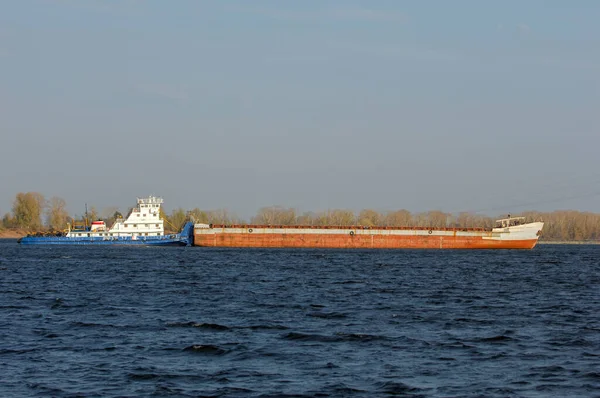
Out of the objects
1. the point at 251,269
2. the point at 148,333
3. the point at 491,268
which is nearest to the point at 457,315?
the point at 148,333

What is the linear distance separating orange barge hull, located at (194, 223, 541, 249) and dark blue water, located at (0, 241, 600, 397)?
56.8 m

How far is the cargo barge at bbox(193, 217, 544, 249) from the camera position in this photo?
97.4m

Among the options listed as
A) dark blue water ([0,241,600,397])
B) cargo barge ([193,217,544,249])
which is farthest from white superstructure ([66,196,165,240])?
dark blue water ([0,241,600,397])

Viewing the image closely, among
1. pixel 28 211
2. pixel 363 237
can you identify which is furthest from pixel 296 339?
pixel 28 211

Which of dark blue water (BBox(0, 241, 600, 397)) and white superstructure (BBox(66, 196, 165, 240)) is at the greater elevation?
white superstructure (BBox(66, 196, 165, 240))

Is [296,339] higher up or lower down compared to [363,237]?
lower down

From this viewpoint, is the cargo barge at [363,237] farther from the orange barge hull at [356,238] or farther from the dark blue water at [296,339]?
the dark blue water at [296,339]

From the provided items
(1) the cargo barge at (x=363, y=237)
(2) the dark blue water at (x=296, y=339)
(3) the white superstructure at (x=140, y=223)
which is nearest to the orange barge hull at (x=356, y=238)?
(1) the cargo barge at (x=363, y=237)

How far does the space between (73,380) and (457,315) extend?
15489 mm

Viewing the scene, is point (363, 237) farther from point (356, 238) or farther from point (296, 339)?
point (296, 339)

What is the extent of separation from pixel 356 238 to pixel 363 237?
3.16 feet

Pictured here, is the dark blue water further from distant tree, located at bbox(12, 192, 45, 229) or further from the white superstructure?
distant tree, located at bbox(12, 192, 45, 229)

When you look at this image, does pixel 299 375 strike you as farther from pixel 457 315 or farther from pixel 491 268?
pixel 491 268

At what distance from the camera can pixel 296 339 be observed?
2161 cm
